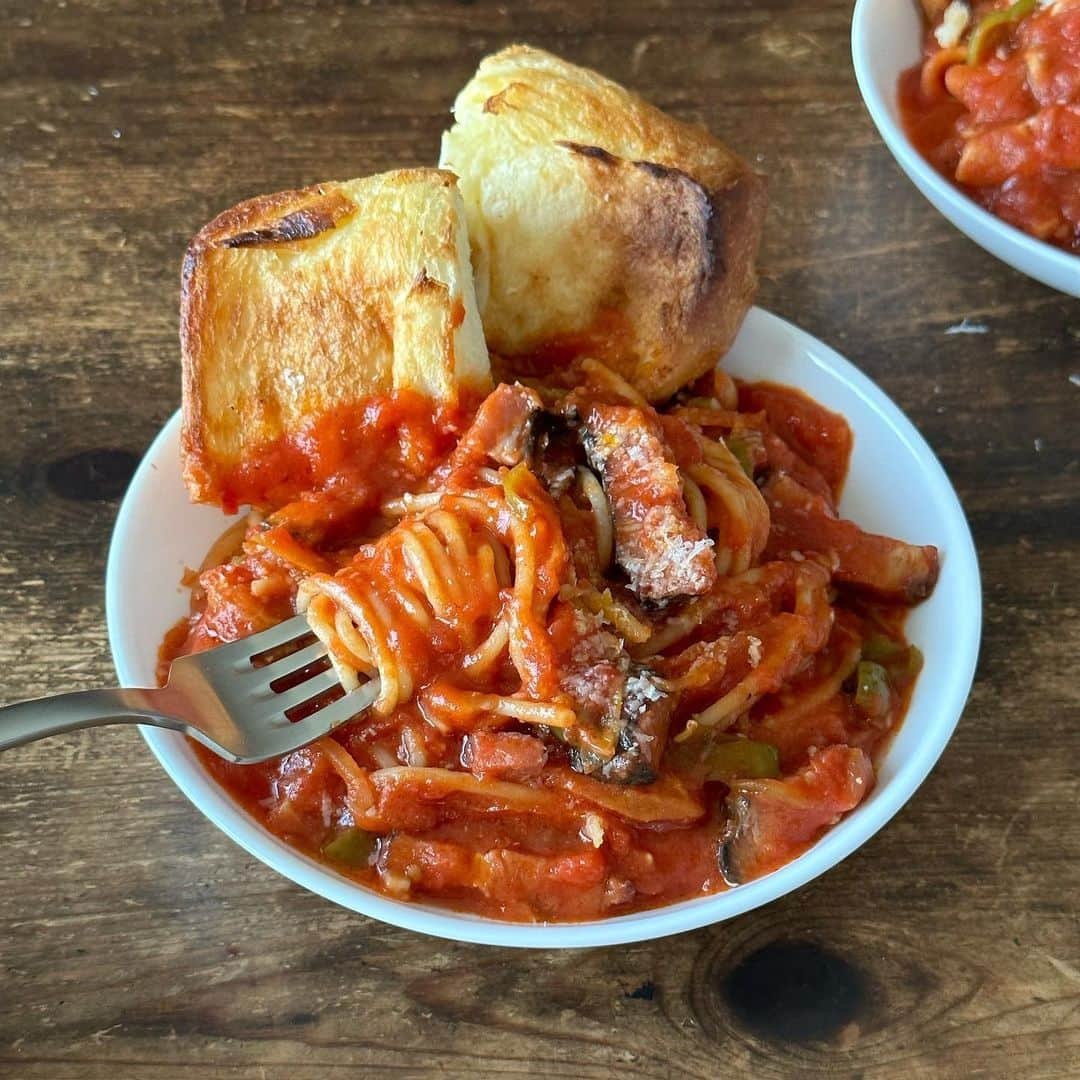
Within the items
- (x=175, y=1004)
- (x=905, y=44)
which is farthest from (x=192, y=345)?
(x=905, y=44)

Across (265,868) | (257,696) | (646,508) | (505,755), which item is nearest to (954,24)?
(646,508)

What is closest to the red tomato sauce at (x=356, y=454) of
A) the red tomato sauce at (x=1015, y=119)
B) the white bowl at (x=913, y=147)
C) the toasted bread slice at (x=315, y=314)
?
the toasted bread slice at (x=315, y=314)

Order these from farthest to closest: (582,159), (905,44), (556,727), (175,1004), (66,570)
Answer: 1. (905,44)
2. (66,570)
3. (582,159)
4. (175,1004)
5. (556,727)

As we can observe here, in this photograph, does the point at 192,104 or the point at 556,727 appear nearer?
the point at 556,727

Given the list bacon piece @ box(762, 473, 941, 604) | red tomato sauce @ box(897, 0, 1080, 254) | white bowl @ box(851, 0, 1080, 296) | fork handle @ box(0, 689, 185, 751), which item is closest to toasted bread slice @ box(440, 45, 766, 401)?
bacon piece @ box(762, 473, 941, 604)

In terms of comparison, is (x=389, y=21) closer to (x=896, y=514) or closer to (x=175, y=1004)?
(x=896, y=514)

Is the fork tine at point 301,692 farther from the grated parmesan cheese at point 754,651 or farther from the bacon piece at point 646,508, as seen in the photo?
the grated parmesan cheese at point 754,651

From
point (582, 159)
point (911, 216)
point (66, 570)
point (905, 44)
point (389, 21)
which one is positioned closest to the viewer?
point (582, 159)

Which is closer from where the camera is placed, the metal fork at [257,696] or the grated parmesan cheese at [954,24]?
the metal fork at [257,696]
